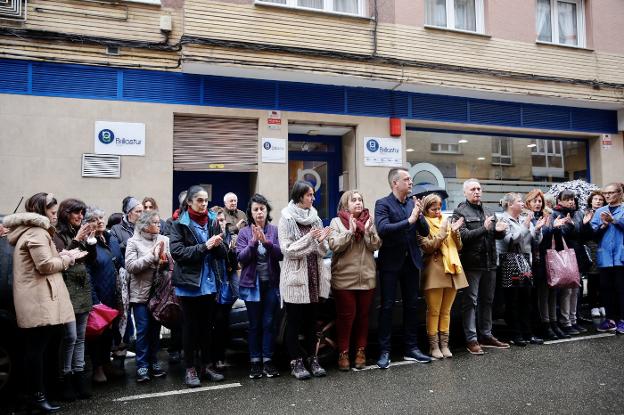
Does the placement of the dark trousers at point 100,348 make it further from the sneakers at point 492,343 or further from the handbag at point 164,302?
the sneakers at point 492,343

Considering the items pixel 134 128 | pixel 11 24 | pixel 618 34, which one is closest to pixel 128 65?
pixel 134 128

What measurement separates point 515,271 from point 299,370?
10.3ft

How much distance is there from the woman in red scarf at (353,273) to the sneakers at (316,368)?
0.30 m

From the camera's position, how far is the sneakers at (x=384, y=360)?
573cm

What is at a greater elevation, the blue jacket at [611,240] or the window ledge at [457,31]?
the window ledge at [457,31]

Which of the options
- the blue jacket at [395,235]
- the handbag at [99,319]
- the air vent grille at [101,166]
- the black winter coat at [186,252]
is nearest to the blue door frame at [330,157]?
the air vent grille at [101,166]

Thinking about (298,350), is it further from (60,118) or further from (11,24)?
(11,24)

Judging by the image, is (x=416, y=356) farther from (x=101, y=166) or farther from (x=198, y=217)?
(x=101, y=166)

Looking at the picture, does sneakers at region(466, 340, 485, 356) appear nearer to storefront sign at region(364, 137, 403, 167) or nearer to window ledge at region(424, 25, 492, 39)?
storefront sign at region(364, 137, 403, 167)

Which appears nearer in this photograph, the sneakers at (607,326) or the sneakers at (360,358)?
the sneakers at (360,358)

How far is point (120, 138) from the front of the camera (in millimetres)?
9680

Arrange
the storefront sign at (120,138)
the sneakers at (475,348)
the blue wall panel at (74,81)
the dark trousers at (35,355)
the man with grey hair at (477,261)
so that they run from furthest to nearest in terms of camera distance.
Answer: the storefront sign at (120,138) → the blue wall panel at (74,81) → the man with grey hair at (477,261) → the sneakers at (475,348) → the dark trousers at (35,355)

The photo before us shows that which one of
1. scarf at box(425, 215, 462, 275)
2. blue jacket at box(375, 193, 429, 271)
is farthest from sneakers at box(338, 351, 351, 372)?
scarf at box(425, 215, 462, 275)

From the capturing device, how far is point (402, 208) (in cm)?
609
